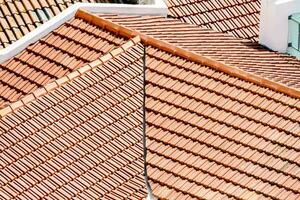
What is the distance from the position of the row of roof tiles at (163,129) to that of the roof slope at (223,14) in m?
3.55

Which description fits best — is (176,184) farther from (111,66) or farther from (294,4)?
(294,4)

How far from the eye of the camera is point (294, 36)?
85.4ft

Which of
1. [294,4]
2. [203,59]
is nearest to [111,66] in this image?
[203,59]

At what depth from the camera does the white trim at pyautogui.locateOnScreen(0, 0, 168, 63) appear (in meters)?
24.3

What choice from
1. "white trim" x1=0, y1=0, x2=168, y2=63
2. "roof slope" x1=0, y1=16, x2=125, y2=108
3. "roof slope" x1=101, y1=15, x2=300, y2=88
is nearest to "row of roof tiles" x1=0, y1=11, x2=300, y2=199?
"roof slope" x1=0, y1=16, x2=125, y2=108

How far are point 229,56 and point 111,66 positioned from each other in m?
3.16

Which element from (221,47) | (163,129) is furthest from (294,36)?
(163,129)

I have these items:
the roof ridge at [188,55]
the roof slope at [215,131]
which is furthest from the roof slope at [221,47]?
the roof slope at [215,131]

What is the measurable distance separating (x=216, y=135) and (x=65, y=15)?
5750 millimetres

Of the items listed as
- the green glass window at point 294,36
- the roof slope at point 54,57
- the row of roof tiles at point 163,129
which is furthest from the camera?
the green glass window at point 294,36

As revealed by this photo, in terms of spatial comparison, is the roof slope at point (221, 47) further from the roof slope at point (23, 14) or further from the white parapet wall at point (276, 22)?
the roof slope at point (23, 14)

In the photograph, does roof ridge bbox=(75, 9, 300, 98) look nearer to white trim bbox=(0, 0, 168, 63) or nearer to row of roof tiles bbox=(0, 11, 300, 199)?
row of roof tiles bbox=(0, 11, 300, 199)

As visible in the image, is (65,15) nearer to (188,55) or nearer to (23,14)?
(23,14)

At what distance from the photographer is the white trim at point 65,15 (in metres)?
24.3
